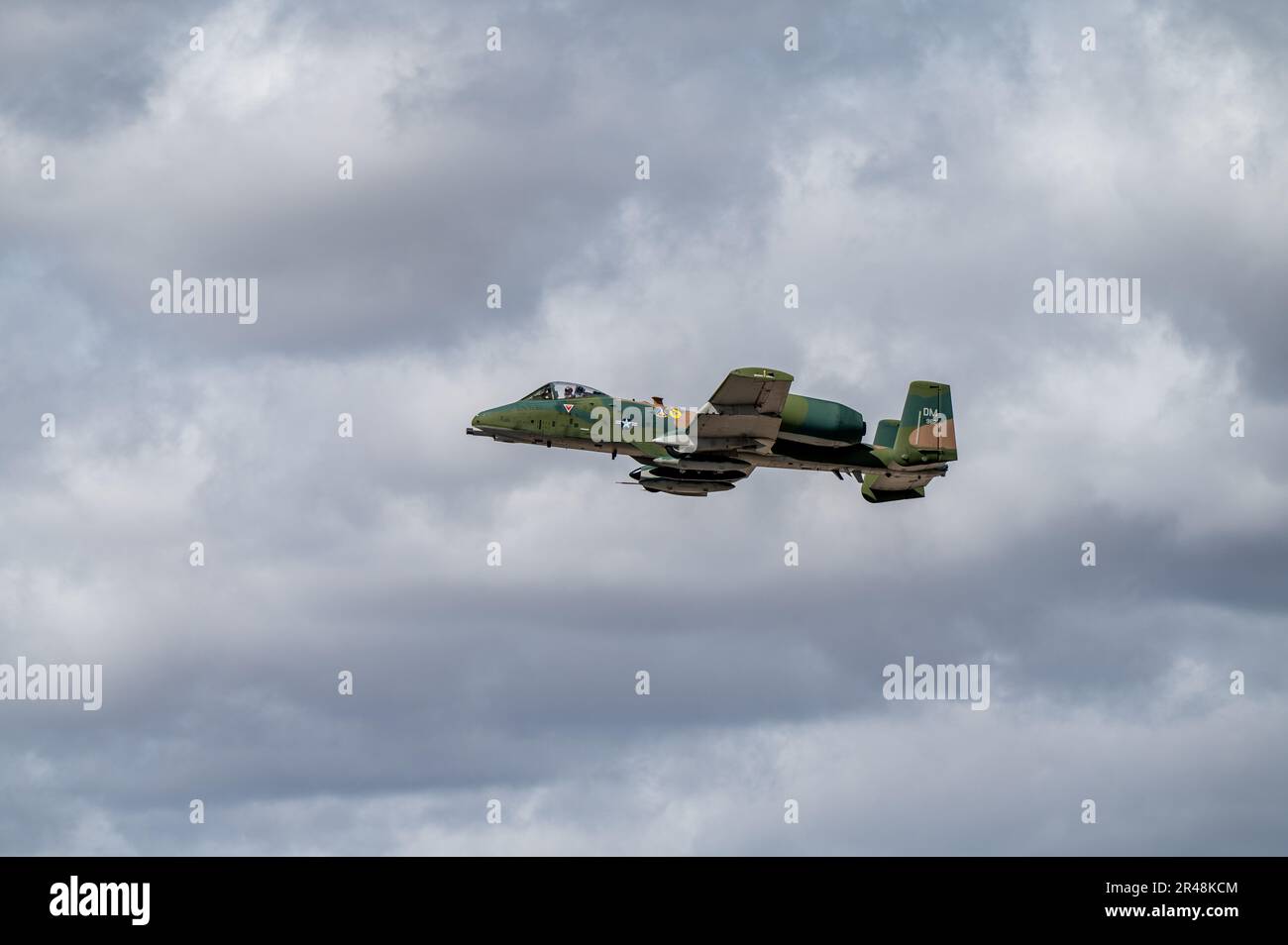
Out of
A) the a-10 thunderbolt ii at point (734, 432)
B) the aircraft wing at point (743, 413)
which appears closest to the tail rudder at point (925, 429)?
the a-10 thunderbolt ii at point (734, 432)

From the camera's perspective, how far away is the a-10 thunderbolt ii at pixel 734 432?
339 ft

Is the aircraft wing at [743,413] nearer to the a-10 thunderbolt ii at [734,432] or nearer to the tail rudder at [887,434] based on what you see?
the a-10 thunderbolt ii at [734,432]

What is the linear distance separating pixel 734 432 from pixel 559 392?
1046 centimetres

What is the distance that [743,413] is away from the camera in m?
103

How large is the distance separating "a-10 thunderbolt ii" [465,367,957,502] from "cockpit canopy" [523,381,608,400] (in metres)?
0.06

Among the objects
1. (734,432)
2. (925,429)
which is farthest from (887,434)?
(734,432)

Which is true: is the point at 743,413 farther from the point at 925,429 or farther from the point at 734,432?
the point at 925,429

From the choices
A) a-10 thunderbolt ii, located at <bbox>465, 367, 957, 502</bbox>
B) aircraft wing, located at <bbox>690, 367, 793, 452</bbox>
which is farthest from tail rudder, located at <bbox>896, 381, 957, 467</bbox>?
aircraft wing, located at <bbox>690, 367, 793, 452</bbox>

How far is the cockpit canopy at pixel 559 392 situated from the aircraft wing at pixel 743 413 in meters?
6.96

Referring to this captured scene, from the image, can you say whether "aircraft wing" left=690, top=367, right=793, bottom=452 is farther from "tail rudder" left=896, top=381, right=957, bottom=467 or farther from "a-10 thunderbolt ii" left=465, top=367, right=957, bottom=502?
"tail rudder" left=896, top=381, right=957, bottom=467
